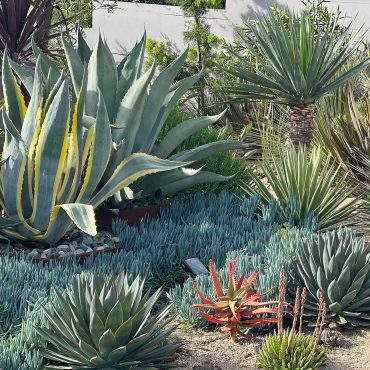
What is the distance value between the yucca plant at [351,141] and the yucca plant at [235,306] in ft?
10.5

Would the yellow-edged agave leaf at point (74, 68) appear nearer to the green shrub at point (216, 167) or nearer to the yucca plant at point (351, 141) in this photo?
the green shrub at point (216, 167)

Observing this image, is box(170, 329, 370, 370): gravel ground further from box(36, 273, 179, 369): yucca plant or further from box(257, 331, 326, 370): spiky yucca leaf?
box(36, 273, 179, 369): yucca plant

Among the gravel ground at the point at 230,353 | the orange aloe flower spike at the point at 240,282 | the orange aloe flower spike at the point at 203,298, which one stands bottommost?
the gravel ground at the point at 230,353

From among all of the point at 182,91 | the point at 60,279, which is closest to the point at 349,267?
the point at 60,279

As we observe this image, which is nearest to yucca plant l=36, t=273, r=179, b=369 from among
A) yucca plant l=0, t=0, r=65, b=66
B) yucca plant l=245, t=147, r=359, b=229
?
yucca plant l=245, t=147, r=359, b=229

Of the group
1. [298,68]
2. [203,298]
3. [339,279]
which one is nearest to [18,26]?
[298,68]

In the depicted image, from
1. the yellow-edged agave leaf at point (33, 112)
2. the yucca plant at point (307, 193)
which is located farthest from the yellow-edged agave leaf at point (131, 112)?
the yucca plant at point (307, 193)

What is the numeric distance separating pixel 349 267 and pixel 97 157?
5.73 feet

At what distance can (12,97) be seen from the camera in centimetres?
525

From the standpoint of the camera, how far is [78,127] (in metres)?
4.84

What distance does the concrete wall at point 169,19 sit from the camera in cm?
1381

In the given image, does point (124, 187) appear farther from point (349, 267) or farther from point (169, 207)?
point (349, 267)

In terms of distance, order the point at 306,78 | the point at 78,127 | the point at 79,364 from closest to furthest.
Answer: the point at 79,364
the point at 78,127
the point at 306,78

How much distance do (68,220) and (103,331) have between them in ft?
5.16
